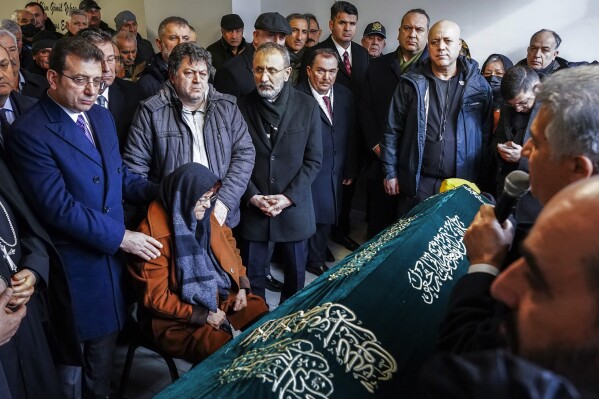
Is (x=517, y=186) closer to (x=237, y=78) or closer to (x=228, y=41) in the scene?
(x=237, y=78)

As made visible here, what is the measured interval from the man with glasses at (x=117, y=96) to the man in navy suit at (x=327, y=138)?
1.05 meters

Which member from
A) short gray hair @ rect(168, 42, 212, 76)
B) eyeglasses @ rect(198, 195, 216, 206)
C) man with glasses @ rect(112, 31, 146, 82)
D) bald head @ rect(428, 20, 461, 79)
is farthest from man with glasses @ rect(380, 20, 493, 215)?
man with glasses @ rect(112, 31, 146, 82)

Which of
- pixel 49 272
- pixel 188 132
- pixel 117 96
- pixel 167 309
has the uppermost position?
pixel 117 96

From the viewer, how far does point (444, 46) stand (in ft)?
10.3

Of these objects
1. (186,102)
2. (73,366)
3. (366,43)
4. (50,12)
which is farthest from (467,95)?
(50,12)

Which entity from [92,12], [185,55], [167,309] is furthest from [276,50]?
[92,12]

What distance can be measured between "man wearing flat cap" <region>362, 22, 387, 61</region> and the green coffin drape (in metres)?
3.65

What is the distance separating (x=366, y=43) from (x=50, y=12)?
581 centimetres

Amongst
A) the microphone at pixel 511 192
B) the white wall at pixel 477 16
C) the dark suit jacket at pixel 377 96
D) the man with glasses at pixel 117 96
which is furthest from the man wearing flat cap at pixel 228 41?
the microphone at pixel 511 192

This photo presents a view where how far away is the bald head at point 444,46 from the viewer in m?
3.15

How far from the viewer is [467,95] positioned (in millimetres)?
3203

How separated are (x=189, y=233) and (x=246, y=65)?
2.05 m

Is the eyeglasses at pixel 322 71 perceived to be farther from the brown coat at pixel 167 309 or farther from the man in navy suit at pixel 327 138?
the brown coat at pixel 167 309

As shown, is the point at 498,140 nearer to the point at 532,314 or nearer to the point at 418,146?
the point at 418,146
